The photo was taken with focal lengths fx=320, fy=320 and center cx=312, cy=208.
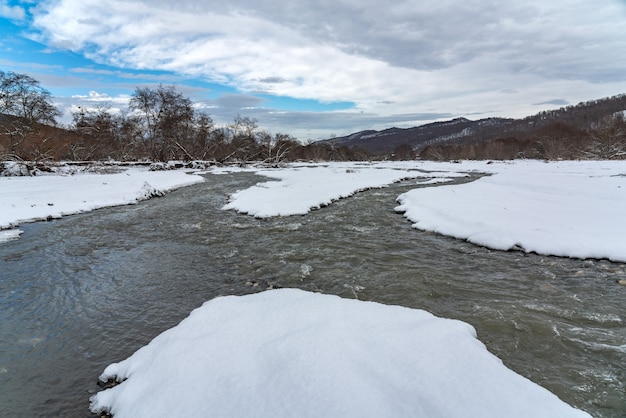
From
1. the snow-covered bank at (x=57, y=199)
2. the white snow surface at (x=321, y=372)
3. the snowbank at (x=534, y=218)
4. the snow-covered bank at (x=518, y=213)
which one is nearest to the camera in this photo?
the white snow surface at (x=321, y=372)

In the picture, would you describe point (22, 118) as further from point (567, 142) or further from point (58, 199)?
point (567, 142)

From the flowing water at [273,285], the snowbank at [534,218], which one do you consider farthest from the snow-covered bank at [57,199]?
the snowbank at [534,218]

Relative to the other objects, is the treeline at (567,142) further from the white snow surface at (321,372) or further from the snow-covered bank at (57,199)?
the snow-covered bank at (57,199)

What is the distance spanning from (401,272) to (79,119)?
54.9 m

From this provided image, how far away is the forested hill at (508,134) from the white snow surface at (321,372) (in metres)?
60.4

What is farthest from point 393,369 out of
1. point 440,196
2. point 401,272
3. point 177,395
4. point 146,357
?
point 440,196

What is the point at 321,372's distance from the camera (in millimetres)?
2789

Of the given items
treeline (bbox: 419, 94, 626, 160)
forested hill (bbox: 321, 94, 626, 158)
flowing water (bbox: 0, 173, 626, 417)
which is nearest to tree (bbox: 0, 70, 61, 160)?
flowing water (bbox: 0, 173, 626, 417)

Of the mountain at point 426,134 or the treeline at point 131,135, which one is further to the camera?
the mountain at point 426,134

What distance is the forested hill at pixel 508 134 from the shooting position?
63344 millimetres

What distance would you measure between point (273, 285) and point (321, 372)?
308 cm

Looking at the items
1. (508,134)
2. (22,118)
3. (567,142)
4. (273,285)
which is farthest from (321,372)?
(508,134)

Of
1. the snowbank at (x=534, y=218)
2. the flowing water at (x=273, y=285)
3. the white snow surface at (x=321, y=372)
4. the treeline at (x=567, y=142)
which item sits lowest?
the flowing water at (x=273, y=285)

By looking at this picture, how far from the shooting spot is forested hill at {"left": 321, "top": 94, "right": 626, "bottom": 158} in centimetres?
6334
